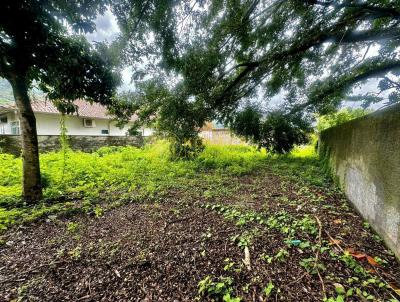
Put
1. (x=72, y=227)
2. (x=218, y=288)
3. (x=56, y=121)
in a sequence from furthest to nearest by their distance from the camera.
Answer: (x=56, y=121), (x=72, y=227), (x=218, y=288)

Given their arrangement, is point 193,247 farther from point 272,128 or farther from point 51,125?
point 51,125

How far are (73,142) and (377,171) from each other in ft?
35.1

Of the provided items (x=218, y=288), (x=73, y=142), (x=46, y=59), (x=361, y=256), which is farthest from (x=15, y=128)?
(x=361, y=256)

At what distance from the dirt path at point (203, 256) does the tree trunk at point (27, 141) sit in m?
0.97

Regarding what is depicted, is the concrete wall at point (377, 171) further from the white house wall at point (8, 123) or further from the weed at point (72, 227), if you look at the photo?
the white house wall at point (8, 123)

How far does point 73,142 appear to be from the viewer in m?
9.48

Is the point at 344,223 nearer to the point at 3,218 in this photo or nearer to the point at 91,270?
the point at 91,270

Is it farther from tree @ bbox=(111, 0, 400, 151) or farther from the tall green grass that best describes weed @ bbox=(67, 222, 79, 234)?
tree @ bbox=(111, 0, 400, 151)

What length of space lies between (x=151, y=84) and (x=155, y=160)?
8.90ft

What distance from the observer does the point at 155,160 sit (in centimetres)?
692

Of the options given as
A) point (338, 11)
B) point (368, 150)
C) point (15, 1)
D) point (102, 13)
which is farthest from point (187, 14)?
point (368, 150)

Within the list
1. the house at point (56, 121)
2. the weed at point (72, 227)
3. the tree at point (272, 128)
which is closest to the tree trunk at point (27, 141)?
the weed at point (72, 227)

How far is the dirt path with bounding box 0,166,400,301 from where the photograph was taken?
1.47 meters

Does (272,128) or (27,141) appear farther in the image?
(272,128)
